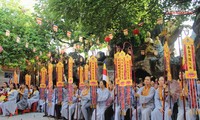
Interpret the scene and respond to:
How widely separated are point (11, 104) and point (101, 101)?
605cm

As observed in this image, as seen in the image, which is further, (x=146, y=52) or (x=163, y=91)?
(x=146, y=52)

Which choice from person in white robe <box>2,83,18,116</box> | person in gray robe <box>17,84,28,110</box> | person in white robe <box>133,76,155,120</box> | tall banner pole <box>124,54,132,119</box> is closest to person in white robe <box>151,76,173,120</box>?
person in white robe <box>133,76,155,120</box>

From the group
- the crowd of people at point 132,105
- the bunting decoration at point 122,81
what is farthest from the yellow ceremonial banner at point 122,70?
the crowd of people at point 132,105

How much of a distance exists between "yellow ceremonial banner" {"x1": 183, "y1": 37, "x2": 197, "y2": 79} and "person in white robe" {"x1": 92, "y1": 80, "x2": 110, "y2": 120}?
3.09 m

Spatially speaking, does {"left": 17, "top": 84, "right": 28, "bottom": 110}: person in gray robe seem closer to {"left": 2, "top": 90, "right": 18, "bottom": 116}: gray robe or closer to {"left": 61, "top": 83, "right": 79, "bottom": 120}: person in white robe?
{"left": 2, "top": 90, "right": 18, "bottom": 116}: gray robe

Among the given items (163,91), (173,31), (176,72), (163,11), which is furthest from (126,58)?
(173,31)

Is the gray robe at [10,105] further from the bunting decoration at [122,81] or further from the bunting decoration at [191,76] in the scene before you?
the bunting decoration at [191,76]

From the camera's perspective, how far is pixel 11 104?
1220cm

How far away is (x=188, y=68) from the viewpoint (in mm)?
5660

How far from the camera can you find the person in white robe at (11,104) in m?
12.1

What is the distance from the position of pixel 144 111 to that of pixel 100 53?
14117 mm

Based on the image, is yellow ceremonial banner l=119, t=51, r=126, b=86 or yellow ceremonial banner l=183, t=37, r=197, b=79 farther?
yellow ceremonial banner l=119, t=51, r=126, b=86

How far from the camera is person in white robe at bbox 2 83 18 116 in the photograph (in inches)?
478

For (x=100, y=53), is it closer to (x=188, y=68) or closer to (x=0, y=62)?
(x=0, y=62)
